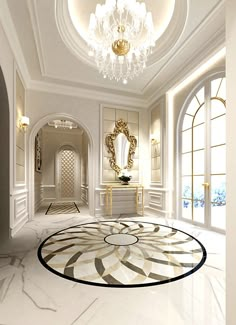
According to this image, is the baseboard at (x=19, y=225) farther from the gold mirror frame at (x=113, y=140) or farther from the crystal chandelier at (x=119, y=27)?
the crystal chandelier at (x=119, y=27)

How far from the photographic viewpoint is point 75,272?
1.95 meters

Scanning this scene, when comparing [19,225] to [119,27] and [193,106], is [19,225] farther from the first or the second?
[193,106]

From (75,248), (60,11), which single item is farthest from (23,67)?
(75,248)

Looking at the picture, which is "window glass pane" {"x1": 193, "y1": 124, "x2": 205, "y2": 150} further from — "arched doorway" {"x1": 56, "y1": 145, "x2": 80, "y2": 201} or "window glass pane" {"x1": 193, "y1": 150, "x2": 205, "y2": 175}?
"arched doorway" {"x1": 56, "y1": 145, "x2": 80, "y2": 201}

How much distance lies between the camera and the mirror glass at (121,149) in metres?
5.19

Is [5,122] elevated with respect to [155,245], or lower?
elevated

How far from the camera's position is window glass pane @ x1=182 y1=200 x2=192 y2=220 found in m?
4.02

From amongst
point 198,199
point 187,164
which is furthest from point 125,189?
point 198,199

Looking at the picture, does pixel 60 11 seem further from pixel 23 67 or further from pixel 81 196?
pixel 81 196

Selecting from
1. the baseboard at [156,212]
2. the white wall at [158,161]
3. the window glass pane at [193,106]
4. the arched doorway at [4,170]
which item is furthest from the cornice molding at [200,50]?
the arched doorway at [4,170]

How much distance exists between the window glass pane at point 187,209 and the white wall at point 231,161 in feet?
11.5

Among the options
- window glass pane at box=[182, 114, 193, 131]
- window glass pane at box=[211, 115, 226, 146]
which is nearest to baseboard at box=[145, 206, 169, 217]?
window glass pane at box=[211, 115, 226, 146]

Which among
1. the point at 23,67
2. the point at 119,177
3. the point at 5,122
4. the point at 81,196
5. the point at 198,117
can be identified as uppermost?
the point at 23,67

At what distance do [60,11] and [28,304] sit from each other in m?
3.61
